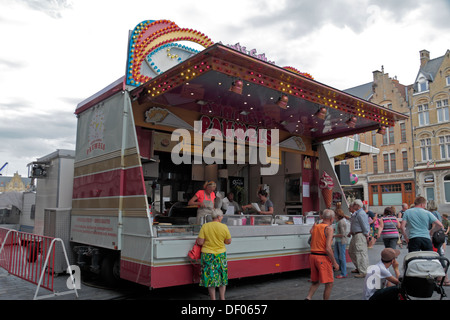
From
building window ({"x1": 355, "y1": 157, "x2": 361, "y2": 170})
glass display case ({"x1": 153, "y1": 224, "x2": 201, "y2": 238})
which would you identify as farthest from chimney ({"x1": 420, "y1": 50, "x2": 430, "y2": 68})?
glass display case ({"x1": 153, "y1": 224, "x2": 201, "y2": 238})

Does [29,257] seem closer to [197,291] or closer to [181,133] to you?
[197,291]

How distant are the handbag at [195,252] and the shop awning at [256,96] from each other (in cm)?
233

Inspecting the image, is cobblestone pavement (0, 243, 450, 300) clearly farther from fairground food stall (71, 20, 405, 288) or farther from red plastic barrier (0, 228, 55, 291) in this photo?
fairground food stall (71, 20, 405, 288)

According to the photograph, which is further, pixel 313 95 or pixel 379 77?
pixel 379 77

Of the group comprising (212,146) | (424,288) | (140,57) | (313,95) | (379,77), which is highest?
(379,77)

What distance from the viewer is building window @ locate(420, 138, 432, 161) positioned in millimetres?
31480

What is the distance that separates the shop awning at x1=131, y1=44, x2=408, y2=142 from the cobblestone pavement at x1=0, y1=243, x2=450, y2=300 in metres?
3.17

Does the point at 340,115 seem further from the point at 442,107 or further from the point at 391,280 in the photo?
the point at 442,107

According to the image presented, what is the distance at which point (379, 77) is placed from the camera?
1416 inches

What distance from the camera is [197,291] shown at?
620cm

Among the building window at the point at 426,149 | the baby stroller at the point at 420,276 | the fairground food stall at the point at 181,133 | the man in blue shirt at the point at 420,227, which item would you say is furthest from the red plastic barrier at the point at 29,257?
the building window at the point at 426,149

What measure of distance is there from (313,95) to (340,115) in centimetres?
152

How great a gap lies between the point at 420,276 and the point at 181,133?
17.4ft
